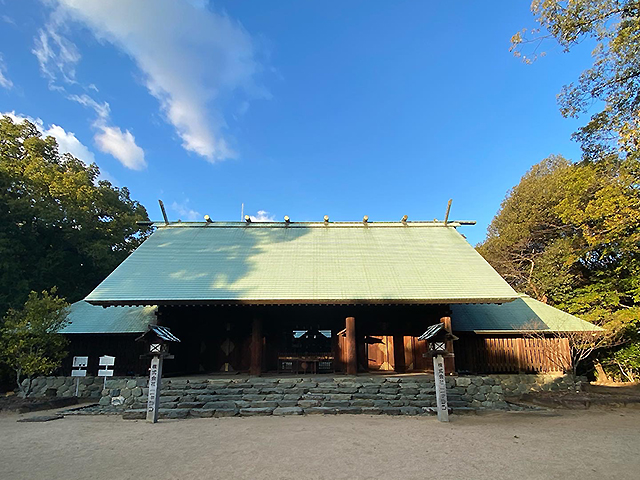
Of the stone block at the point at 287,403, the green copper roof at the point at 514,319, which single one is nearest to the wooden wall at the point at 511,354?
the green copper roof at the point at 514,319

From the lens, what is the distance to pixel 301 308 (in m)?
13.6

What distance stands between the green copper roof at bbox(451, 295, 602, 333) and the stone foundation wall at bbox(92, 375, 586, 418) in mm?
2943

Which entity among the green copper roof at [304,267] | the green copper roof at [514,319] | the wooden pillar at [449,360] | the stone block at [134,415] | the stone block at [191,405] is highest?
the green copper roof at [304,267]

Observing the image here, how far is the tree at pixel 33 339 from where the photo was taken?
11.8 metres

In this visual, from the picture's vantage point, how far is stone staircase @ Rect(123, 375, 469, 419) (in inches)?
389

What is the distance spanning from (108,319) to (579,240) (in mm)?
21453

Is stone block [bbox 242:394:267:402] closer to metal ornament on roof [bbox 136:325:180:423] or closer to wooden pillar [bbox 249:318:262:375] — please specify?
wooden pillar [bbox 249:318:262:375]

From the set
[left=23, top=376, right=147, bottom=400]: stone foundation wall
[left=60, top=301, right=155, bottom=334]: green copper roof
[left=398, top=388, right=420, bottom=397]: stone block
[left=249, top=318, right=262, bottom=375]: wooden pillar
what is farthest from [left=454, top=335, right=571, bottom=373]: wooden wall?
[left=23, top=376, right=147, bottom=400]: stone foundation wall

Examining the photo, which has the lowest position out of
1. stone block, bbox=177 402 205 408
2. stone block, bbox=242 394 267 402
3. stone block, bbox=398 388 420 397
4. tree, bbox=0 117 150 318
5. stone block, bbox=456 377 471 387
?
stone block, bbox=177 402 205 408

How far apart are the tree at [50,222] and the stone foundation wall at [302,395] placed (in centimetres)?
1200

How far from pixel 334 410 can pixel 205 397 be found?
366 centimetres

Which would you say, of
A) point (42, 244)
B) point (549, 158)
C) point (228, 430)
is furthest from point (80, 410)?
point (549, 158)

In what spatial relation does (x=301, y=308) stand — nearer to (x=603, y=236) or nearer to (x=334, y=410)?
(x=334, y=410)

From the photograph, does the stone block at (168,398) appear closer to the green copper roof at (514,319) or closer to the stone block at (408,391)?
the stone block at (408,391)
